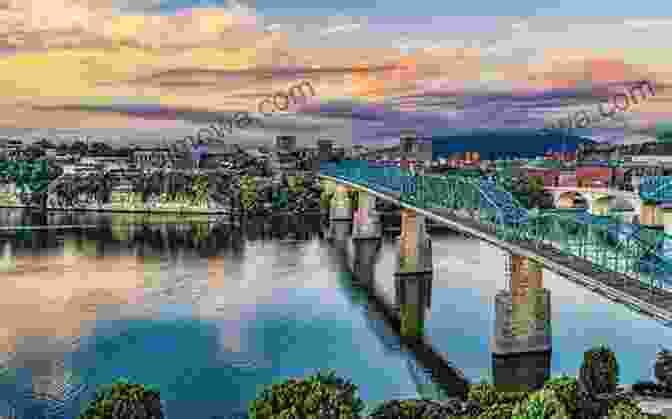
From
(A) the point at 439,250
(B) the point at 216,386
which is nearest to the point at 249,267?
(A) the point at 439,250

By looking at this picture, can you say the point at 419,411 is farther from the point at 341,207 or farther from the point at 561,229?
the point at 341,207

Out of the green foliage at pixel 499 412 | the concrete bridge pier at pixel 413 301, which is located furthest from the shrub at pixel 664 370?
the concrete bridge pier at pixel 413 301

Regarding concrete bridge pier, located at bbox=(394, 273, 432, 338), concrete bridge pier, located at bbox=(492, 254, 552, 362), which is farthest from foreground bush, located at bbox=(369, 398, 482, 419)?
concrete bridge pier, located at bbox=(394, 273, 432, 338)

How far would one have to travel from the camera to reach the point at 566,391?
43.2 ft

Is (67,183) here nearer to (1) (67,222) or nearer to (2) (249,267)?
(1) (67,222)

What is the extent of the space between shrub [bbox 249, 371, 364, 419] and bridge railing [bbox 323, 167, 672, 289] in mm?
6974

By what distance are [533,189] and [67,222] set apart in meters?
37.9

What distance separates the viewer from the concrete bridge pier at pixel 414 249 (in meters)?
34.6

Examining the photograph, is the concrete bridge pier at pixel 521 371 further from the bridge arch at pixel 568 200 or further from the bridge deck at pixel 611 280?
the bridge arch at pixel 568 200

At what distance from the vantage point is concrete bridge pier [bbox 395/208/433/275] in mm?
34562

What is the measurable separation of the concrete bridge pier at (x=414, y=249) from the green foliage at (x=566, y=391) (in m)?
21.0

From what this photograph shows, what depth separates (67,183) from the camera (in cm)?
7756

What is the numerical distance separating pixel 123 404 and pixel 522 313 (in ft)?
38.9

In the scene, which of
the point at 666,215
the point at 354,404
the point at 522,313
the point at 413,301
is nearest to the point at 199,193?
the point at 413,301
